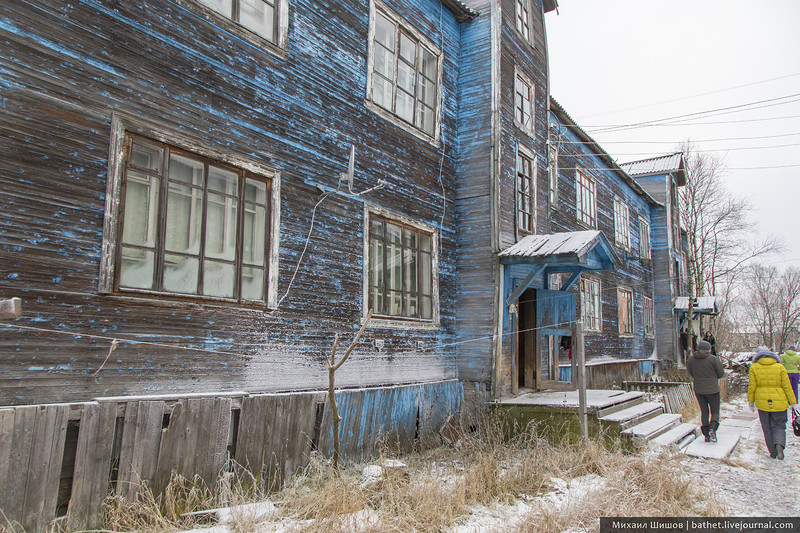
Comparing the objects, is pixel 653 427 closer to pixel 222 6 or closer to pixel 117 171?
pixel 117 171

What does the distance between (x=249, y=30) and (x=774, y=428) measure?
10.0m

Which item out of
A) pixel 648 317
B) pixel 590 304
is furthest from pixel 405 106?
pixel 648 317

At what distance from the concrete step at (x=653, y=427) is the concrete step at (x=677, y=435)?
0.28ft

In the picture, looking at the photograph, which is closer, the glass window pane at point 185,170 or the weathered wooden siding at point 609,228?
the glass window pane at point 185,170

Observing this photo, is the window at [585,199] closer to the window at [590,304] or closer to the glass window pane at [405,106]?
the window at [590,304]

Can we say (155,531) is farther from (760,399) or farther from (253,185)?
(760,399)

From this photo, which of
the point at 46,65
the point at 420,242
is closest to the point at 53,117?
the point at 46,65

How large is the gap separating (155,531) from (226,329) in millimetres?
2426

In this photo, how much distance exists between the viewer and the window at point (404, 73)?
9547mm

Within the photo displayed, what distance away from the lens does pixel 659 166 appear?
28.2 m

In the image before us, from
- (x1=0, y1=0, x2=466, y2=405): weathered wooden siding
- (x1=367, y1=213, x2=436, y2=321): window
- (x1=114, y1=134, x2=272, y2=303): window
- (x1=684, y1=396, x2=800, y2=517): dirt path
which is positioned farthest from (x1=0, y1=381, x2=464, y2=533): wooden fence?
(x1=684, y1=396, x2=800, y2=517): dirt path

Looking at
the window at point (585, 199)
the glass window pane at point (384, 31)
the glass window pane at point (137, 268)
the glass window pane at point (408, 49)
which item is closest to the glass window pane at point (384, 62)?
the glass window pane at point (384, 31)

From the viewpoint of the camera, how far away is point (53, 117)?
524 cm

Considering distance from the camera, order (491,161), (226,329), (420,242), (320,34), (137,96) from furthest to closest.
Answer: (491,161) < (420,242) < (320,34) < (226,329) < (137,96)
